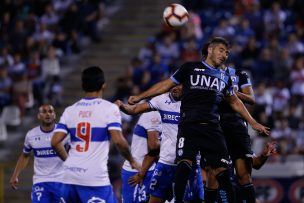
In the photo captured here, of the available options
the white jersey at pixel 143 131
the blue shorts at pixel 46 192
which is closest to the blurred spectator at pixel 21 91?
the blue shorts at pixel 46 192

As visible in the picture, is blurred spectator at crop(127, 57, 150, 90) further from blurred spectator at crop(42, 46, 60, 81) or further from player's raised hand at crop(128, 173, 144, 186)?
player's raised hand at crop(128, 173, 144, 186)

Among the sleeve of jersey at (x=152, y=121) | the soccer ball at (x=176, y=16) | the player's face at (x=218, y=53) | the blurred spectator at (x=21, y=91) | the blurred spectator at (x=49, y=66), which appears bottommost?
the sleeve of jersey at (x=152, y=121)

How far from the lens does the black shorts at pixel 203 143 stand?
1362cm

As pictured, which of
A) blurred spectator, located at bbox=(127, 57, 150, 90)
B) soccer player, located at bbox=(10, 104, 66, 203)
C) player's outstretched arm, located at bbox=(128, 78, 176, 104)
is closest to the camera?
player's outstretched arm, located at bbox=(128, 78, 176, 104)

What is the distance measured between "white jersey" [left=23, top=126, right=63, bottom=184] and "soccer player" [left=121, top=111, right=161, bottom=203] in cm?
110

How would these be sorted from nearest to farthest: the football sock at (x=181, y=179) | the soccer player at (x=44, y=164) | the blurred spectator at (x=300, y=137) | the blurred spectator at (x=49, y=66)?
the football sock at (x=181, y=179), the soccer player at (x=44, y=164), the blurred spectator at (x=300, y=137), the blurred spectator at (x=49, y=66)

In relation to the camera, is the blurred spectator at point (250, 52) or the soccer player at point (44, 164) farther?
the blurred spectator at point (250, 52)

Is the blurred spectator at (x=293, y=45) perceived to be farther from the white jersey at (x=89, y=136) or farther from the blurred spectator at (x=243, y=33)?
the white jersey at (x=89, y=136)

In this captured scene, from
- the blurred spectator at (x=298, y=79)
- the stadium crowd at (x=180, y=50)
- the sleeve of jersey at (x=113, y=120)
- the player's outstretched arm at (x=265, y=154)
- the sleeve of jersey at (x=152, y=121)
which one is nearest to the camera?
the sleeve of jersey at (x=113, y=120)

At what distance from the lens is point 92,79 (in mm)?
12289

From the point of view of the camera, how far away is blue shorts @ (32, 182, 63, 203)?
15680 mm

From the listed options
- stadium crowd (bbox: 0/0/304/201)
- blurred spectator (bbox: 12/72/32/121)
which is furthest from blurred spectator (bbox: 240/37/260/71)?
blurred spectator (bbox: 12/72/32/121)

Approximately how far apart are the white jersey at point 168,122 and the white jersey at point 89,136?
7.09ft

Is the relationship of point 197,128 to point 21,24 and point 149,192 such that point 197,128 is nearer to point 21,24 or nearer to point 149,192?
point 149,192
